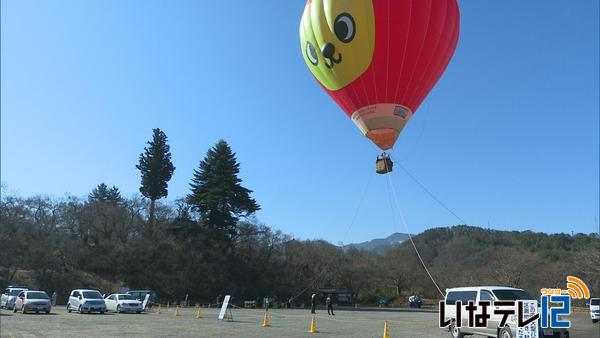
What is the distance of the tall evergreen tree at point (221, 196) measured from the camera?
79188 millimetres

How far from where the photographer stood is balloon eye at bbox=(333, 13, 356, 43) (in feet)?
74.7

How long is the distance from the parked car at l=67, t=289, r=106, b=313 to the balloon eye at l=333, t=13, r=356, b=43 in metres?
23.3

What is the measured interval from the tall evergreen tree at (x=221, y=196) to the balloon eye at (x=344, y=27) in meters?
57.4

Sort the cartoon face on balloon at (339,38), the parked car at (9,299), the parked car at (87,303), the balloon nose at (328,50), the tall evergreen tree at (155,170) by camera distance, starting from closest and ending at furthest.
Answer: the cartoon face on balloon at (339,38)
the balloon nose at (328,50)
the parked car at (87,303)
the parked car at (9,299)
the tall evergreen tree at (155,170)

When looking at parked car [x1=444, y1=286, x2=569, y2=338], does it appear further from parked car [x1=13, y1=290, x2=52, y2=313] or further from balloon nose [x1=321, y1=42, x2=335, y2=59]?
parked car [x1=13, y1=290, x2=52, y2=313]

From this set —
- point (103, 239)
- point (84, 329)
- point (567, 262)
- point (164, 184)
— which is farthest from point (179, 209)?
point (84, 329)

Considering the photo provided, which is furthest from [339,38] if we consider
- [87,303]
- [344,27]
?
[87,303]

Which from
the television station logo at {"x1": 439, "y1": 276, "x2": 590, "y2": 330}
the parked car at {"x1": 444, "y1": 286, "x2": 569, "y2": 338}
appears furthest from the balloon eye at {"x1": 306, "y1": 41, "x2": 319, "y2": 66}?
the television station logo at {"x1": 439, "y1": 276, "x2": 590, "y2": 330}

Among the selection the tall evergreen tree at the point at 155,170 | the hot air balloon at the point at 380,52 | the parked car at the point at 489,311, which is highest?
the tall evergreen tree at the point at 155,170

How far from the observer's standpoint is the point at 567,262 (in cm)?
8731

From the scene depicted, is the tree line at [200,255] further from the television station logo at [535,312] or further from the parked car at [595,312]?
the television station logo at [535,312]

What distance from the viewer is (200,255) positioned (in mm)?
77188

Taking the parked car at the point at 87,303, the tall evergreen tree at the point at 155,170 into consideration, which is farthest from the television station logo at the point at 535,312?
the tall evergreen tree at the point at 155,170

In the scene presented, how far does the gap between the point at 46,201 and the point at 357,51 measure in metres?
71.3
